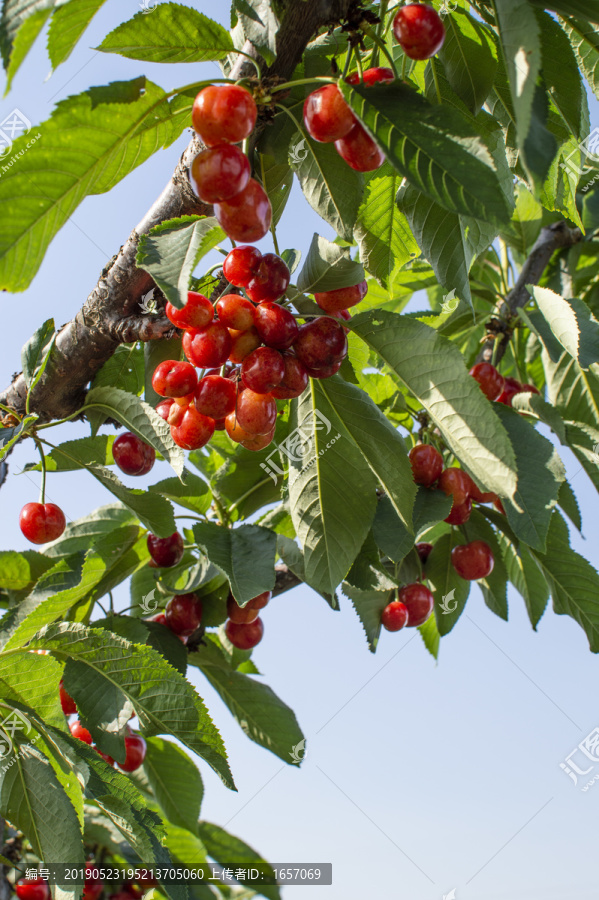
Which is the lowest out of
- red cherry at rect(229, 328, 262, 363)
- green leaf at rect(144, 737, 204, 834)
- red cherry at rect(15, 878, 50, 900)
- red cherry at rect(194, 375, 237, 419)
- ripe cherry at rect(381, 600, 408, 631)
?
red cherry at rect(15, 878, 50, 900)

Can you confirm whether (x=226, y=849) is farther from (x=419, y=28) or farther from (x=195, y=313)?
(x=419, y=28)

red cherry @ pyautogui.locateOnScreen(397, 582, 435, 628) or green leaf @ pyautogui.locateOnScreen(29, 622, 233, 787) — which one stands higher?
red cherry @ pyautogui.locateOnScreen(397, 582, 435, 628)

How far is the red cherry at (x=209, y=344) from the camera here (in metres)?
1.21

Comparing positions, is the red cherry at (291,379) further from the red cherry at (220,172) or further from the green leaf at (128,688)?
the green leaf at (128,688)

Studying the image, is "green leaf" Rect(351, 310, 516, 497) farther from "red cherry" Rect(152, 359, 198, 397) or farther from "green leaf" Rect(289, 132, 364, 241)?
"red cherry" Rect(152, 359, 198, 397)

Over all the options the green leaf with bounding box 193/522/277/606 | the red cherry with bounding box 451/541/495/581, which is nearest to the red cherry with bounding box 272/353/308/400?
the green leaf with bounding box 193/522/277/606

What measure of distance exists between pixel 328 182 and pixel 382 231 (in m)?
0.35

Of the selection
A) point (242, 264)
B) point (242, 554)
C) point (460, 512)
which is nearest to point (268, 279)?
point (242, 264)

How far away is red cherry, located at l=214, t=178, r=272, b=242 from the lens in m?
0.99

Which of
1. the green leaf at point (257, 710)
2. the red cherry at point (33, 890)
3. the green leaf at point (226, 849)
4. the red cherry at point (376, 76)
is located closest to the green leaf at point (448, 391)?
the red cherry at point (376, 76)

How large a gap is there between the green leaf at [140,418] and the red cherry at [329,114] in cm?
72

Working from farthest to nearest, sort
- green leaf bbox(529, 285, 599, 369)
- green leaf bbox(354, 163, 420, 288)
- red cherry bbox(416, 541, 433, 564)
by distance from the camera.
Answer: red cherry bbox(416, 541, 433, 564) < green leaf bbox(529, 285, 599, 369) < green leaf bbox(354, 163, 420, 288)

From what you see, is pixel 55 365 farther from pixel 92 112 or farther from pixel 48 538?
pixel 92 112

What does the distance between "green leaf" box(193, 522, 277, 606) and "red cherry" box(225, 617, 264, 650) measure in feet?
1.71
